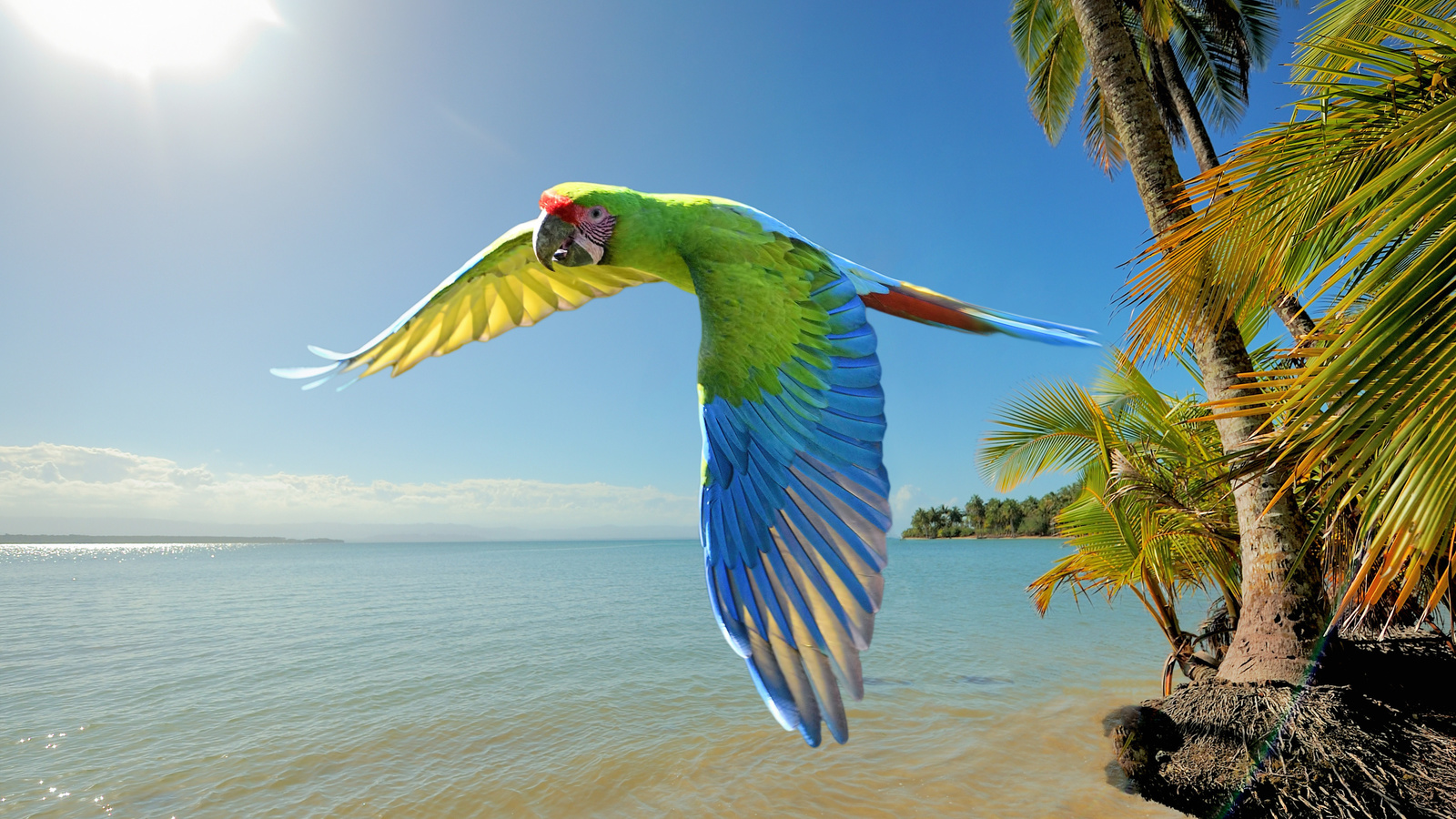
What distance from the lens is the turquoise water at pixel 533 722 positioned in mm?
4691

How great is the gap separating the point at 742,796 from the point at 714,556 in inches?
186

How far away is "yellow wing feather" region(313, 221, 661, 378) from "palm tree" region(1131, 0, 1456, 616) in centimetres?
167

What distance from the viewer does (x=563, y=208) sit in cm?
114

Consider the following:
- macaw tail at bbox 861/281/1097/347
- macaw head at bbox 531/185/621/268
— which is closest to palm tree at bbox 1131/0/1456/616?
macaw tail at bbox 861/281/1097/347

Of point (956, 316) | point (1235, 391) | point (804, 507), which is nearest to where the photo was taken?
point (804, 507)

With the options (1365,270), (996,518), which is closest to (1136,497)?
(1365,270)

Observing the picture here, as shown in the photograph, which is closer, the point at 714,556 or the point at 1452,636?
the point at 714,556

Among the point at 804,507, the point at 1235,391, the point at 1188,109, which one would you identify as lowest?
the point at 804,507

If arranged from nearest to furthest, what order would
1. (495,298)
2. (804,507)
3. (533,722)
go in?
(804,507) → (495,298) → (533,722)

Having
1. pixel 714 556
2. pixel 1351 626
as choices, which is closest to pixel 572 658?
pixel 1351 626

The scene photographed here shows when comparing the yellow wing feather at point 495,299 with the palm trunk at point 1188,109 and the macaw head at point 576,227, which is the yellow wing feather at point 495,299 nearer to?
the macaw head at point 576,227

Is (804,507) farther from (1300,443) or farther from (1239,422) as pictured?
(1239,422)

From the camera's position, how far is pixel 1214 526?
4.58 meters

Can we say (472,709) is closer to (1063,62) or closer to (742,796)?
(742,796)
